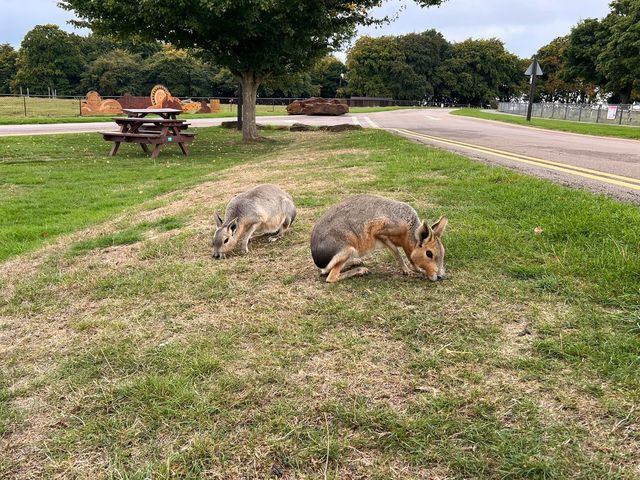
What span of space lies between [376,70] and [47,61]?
52.9 meters

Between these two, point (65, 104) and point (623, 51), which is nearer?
point (623, 51)

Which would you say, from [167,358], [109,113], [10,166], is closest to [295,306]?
[167,358]

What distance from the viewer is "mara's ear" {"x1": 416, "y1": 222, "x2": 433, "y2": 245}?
401 cm

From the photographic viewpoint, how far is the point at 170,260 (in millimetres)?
5246

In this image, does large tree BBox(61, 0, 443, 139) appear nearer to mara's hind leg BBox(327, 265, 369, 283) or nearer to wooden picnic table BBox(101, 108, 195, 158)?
wooden picnic table BBox(101, 108, 195, 158)

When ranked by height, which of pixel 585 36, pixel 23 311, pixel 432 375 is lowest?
pixel 23 311

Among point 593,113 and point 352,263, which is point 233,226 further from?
point 593,113

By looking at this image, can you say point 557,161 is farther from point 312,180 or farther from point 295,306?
point 295,306

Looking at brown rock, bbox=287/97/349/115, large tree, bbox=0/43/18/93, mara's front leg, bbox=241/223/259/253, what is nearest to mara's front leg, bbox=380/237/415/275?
mara's front leg, bbox=241/223/259/253

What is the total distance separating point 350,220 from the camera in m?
4.24

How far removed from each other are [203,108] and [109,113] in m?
10.1

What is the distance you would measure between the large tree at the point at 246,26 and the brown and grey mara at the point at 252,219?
1006cm

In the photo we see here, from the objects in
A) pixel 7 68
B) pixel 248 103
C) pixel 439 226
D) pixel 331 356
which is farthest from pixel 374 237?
pixel 7 68

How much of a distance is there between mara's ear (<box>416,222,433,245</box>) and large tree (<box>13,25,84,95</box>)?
84.0 metres
